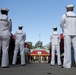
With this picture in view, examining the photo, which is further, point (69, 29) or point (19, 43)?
point (19, 43)

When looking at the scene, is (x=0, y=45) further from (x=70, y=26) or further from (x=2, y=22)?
(x=70, y=26)

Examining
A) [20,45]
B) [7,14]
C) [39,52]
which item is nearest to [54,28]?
[20,45]

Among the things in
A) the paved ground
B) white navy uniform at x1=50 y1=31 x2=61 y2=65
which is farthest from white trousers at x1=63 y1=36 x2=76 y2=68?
white navy uniform at x1=50 y1=31 x2=61 y2=65

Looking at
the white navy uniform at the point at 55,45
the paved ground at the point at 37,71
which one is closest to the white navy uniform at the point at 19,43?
the white navy uniform at the point at 55,45

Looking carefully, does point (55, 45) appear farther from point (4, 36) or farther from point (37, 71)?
point (37, 71)

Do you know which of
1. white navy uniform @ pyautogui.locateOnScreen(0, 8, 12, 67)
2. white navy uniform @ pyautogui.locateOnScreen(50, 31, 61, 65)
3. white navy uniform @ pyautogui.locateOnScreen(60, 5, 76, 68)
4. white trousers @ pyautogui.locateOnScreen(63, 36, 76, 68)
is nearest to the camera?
white trousers @ pyautogui.locateOnScreen(63, 36, 76, 68)

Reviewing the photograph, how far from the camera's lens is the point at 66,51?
24.5 ft

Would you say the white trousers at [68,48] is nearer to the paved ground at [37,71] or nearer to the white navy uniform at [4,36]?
the paved ground at [37,71]

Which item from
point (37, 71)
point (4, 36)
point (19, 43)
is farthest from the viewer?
point (19, 43)

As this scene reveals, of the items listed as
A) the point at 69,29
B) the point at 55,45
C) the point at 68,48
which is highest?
the point at 69,29

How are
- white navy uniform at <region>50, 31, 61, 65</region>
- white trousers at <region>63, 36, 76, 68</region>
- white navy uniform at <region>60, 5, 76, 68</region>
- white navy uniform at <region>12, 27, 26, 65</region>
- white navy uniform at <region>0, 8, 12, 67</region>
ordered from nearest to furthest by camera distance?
white trousers at <region>63, 36, 76, 68</region>, white navy uniform at <region>60, 5, 76, 68</region>, white navy uniform at <region>0, 8, 12, 67</region>, white navy uniform at <region>12, 27, 26, 65</region>, white navy uniform at <region>50, 31, 61, 65</region>

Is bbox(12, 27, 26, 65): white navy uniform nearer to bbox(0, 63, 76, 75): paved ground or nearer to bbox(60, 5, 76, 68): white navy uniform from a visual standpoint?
bbox(60, 5, 76, 68): white navy uniform

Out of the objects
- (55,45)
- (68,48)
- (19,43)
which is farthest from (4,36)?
(55,45)

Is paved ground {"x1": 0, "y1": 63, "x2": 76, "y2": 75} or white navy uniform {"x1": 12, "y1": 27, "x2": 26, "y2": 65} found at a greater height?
white navy uniform {"x1": 12, "y1": 27, "x2": 26, "y2": 65}
